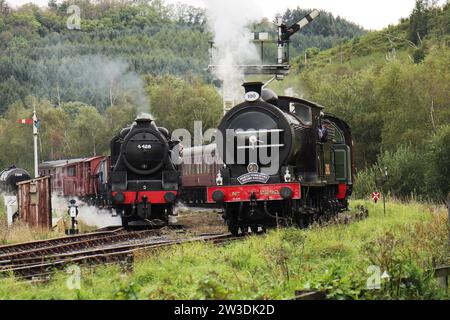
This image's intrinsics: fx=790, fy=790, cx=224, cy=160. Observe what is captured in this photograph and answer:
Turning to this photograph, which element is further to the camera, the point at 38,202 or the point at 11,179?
the point at 11,179

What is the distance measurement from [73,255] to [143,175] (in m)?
7.85

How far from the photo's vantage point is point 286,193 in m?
16.6

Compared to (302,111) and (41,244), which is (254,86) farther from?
(41,244)

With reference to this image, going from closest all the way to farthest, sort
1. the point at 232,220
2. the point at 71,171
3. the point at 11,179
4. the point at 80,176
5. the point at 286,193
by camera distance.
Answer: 1. the point at 286,193
2. the point at 232,220
3. the point at 80,176
4. the point at 71,171
5. the point at 11,179

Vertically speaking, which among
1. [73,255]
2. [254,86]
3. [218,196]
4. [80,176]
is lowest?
[73,255]

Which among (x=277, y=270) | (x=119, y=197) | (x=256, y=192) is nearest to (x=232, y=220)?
(x=256, y=192)

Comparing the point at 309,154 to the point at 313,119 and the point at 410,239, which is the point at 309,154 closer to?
the point at 313,119

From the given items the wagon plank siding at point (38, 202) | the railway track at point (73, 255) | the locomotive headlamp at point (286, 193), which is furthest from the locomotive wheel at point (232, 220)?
the wagon plank siding at point (38, 202)

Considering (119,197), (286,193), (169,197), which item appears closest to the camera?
(286,193)

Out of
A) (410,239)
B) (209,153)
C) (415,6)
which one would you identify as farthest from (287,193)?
(415,6)

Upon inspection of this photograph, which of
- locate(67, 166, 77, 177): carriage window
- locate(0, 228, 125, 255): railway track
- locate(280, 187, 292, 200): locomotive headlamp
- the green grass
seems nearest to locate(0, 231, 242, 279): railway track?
locate(0, 228, 125, 255): railway track

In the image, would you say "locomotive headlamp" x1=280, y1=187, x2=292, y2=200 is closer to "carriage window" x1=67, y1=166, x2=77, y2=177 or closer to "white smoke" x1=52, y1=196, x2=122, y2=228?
"white smoke" x1=52, y1=196, x2=122, y2=228

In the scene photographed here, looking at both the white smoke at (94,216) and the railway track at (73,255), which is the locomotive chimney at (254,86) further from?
the white smoke at (94,216)

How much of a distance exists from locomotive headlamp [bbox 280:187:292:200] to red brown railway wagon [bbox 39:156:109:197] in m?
8.95
